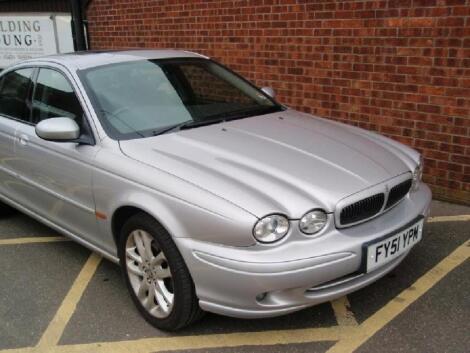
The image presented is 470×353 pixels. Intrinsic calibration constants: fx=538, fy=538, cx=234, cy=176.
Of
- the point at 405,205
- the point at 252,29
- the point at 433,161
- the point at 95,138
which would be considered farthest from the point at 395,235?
the point at 252,29

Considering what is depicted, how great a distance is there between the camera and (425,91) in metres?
4.73

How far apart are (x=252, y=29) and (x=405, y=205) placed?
360 centimetres

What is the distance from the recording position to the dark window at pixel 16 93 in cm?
420

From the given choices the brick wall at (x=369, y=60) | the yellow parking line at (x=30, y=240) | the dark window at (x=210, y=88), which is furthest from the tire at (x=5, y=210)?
the brick wall at (x=369, y=60)

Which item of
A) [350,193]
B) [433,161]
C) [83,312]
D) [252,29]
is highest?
[252,29]

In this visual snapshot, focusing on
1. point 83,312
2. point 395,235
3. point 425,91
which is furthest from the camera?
point 425,91

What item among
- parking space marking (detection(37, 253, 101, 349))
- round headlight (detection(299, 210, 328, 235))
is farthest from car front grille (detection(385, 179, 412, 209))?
parking space marking (detection(37, 253, 101, 349))

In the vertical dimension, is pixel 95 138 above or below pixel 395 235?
above

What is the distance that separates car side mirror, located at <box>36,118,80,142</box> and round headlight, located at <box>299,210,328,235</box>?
1557 millimetres

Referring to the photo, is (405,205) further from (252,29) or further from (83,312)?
(252,29)

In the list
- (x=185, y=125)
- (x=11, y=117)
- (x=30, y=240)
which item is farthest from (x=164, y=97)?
(x=30, y=240)

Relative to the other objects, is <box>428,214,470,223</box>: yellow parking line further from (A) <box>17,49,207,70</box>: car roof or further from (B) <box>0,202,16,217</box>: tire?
(B) <box>0,202,16,217</box>: tire

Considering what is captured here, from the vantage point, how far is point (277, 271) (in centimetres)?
249

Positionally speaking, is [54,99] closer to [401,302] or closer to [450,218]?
[401,302]
